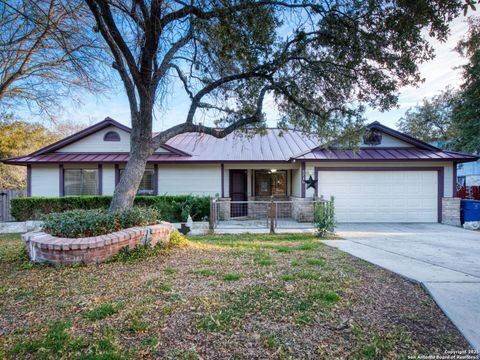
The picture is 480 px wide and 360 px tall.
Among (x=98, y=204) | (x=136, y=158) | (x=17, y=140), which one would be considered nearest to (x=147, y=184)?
(x=98, y=204)

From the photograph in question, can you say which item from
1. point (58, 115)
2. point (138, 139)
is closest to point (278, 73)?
point (138, 139)

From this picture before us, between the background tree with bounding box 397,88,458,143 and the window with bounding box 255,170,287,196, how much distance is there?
22.6m

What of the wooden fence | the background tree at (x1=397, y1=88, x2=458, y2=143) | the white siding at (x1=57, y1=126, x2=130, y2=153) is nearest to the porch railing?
the white siding at (x1=57, y1=126, x2=130, y2=153)

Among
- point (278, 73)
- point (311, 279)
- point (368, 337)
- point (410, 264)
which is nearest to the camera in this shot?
point (368, 337)

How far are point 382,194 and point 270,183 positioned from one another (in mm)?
5488

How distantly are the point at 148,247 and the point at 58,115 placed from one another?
11.5 metres

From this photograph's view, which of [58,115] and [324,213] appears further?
[58,115]

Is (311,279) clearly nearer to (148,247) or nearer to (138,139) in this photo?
(148,247)

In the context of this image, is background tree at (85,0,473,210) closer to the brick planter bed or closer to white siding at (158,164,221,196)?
the brick planter bed

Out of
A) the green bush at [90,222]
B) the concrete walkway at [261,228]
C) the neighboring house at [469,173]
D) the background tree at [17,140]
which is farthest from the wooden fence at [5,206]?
the neighboring house at [469,173]

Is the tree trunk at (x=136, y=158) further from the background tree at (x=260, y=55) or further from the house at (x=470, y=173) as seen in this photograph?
the house at (x=470, y=173)

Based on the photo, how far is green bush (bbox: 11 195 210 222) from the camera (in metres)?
11.2

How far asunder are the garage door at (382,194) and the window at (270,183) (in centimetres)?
287

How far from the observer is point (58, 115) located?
1308 cm
